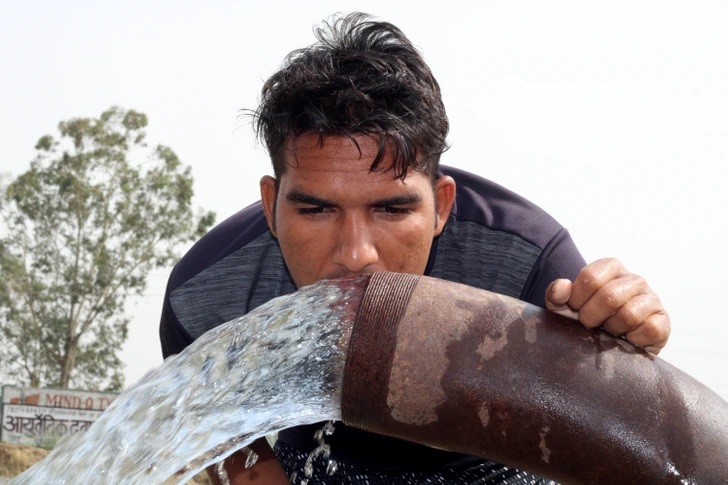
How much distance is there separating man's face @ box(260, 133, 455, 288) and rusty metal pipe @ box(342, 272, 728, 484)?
75cm

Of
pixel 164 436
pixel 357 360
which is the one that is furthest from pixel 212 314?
pixel 357 360

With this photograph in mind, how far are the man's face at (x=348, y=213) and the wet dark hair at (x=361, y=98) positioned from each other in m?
0.05

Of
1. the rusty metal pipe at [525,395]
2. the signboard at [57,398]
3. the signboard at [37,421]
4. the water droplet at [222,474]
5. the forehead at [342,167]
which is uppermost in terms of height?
the forehead at [342,167]

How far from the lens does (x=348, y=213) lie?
9.26 ft

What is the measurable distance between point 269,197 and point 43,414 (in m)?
24.4

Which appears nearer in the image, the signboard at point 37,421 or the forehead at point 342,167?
the forehead at point 342,167

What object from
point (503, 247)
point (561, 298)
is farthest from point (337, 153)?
point (561, 298)

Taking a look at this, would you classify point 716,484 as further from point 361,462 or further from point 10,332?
point 10,332

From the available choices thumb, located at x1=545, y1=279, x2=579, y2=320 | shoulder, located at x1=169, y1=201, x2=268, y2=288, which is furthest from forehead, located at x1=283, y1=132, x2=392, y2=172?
thumb, located at x1=545, y1=279, x2=579, y2=320

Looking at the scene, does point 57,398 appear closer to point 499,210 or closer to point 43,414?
point 43,414

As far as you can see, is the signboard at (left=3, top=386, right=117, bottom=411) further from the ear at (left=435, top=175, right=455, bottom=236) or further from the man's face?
the man's face

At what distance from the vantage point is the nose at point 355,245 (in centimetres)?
272

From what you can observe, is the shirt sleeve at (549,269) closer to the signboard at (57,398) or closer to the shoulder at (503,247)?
the shoulder at (503,247)

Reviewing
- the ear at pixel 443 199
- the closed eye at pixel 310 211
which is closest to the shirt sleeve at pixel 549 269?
the ear at pixel 443 199
